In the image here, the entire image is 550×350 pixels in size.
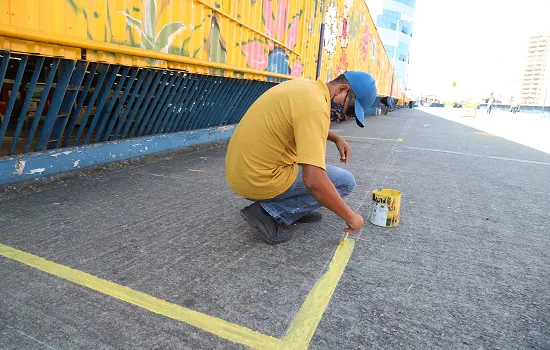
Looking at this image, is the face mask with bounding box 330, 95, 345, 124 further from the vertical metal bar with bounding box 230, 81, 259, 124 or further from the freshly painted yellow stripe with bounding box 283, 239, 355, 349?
the vertical metal bar with bounding box 230, 81, 259, 124

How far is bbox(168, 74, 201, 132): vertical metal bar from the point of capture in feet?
17.9

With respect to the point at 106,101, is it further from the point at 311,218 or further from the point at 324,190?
the point at 324,190

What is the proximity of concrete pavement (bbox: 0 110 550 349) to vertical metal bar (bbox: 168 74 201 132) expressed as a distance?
62.1 inches

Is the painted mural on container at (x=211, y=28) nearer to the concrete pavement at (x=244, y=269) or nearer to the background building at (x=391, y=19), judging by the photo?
the concrete pavement at (x=244, y=269)

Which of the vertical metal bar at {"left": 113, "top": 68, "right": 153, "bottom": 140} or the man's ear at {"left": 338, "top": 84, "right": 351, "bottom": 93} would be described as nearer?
the man's ear at {"left": 338, "top": 84, "right": 351, "bottom": 93}

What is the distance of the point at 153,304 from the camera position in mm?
1916

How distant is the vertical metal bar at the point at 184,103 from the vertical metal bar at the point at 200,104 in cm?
21

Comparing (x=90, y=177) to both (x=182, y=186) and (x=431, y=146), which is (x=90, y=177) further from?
(x=431, y=146)

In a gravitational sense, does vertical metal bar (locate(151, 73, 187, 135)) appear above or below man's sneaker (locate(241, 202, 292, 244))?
above

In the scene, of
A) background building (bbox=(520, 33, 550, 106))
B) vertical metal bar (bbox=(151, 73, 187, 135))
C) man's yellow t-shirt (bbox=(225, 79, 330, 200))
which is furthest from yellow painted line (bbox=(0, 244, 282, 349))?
background building (bbox=(520, 33, 550, 106))

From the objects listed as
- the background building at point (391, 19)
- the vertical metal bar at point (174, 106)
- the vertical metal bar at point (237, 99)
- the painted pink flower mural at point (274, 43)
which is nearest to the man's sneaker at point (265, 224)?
the vertical metal bar at point (174, 106)

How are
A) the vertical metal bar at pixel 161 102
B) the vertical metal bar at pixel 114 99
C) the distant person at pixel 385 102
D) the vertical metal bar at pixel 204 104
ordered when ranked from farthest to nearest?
the distant person at pixel 385 102
the vertical metal bar at pixel 204 104
the vertical metal bar at pixel 161 102
the vertical metal bar at pixel 114 99

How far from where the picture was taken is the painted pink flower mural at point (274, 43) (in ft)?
22.1

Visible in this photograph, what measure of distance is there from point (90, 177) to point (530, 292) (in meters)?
4.00
